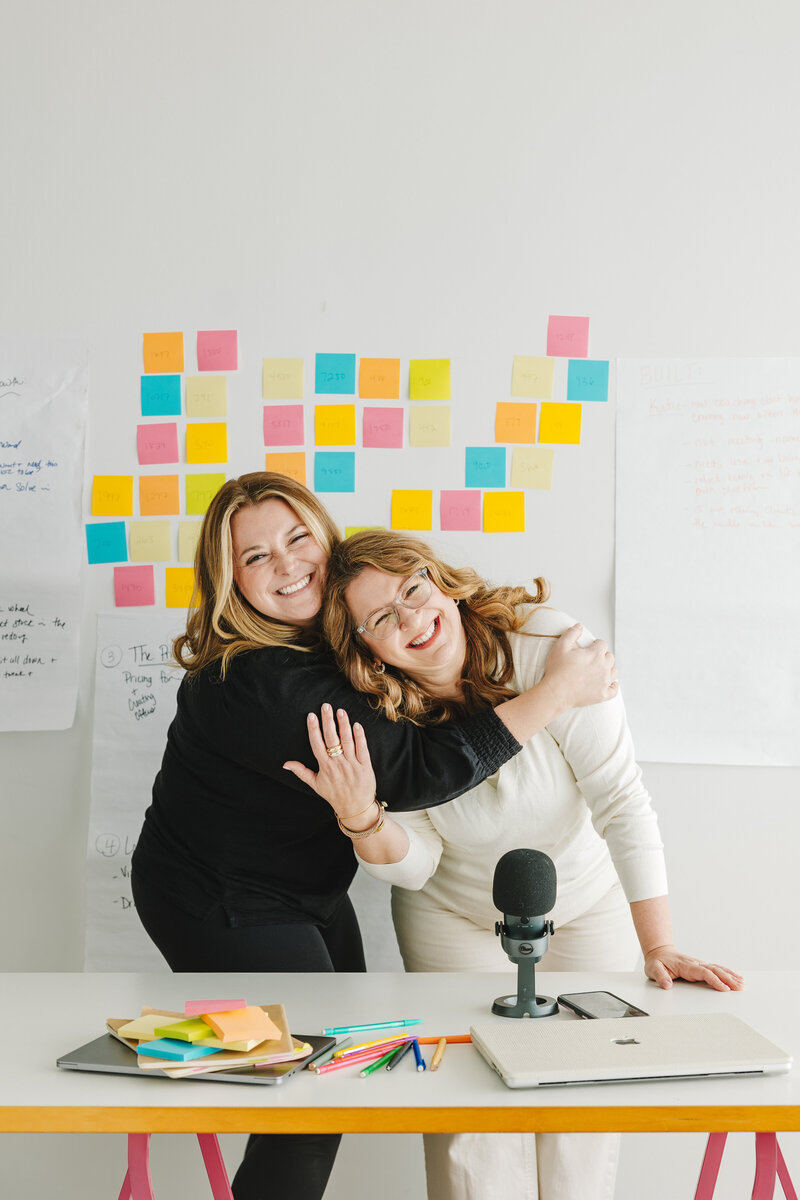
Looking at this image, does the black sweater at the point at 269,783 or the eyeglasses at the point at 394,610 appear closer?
the black sweater at the point at 269,783

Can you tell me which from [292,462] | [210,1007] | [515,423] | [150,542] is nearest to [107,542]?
[150,542]

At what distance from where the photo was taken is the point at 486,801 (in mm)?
1726

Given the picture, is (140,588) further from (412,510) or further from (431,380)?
(431,380)

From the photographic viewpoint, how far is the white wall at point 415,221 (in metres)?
2.16

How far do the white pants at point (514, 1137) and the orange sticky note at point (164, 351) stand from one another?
1.24m

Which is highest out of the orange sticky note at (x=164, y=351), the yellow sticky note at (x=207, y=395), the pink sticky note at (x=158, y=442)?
the orange sticky note at (x=164, y=351)

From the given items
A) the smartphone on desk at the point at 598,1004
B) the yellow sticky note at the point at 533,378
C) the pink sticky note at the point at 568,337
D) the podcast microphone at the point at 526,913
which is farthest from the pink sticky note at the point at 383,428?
the smartphone on desk at the point at 598,1004

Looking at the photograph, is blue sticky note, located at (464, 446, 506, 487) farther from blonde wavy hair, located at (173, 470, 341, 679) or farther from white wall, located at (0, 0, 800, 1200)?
blonde wavy hair, located at (173, 470, 341, 679)

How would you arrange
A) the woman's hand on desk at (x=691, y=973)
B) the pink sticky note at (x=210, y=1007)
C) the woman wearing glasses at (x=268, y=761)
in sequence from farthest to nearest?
1. the woman wearing glasses at (x=268, y=761)
2. the woman's hand on desk at (x=691, y=973)
3. the pink sticky note at (x=210, y=1007)

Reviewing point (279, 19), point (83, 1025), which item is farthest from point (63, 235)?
point (83, 1025)

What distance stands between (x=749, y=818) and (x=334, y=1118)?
1388mm

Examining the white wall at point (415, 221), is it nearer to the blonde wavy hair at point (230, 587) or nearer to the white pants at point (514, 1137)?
the white pants at point (514, 1137)

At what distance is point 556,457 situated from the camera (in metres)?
2.18

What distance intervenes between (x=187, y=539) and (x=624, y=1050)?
1.46 metres
